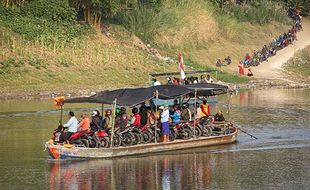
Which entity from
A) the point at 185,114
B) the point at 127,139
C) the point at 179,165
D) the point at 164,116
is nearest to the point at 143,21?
the point at 185,114

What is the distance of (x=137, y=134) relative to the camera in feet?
111

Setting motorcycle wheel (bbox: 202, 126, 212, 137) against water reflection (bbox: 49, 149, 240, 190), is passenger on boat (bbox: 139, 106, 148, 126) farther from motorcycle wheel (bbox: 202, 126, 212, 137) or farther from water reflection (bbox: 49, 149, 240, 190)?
motorcycle wheel (bbox: 202, 126, 212, 137)

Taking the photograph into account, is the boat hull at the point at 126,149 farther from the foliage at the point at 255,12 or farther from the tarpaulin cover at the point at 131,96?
the foliage at the point at 255,12

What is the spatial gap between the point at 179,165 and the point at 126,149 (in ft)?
9.00

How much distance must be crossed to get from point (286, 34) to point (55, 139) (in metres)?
65.9

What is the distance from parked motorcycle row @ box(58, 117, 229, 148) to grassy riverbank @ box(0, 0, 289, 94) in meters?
28.3

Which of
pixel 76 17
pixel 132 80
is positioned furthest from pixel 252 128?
pixel 76 17

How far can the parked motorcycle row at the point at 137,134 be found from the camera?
3262 cm

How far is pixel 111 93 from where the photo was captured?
35375 mm

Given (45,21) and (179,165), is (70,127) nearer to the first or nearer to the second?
(179,165)

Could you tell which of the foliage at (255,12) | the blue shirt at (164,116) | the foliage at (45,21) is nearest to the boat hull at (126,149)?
the blue shirt at (164,116)

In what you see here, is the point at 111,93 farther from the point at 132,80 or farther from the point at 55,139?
the point at 132,80

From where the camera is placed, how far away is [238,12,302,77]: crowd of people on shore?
84.1 meters

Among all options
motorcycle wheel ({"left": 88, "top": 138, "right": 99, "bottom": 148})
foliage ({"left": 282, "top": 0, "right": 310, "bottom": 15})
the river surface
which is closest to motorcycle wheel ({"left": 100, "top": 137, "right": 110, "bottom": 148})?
motorcycle wheel ({"left": 88, "top": 138, "right": 99, "bottom": 148})
